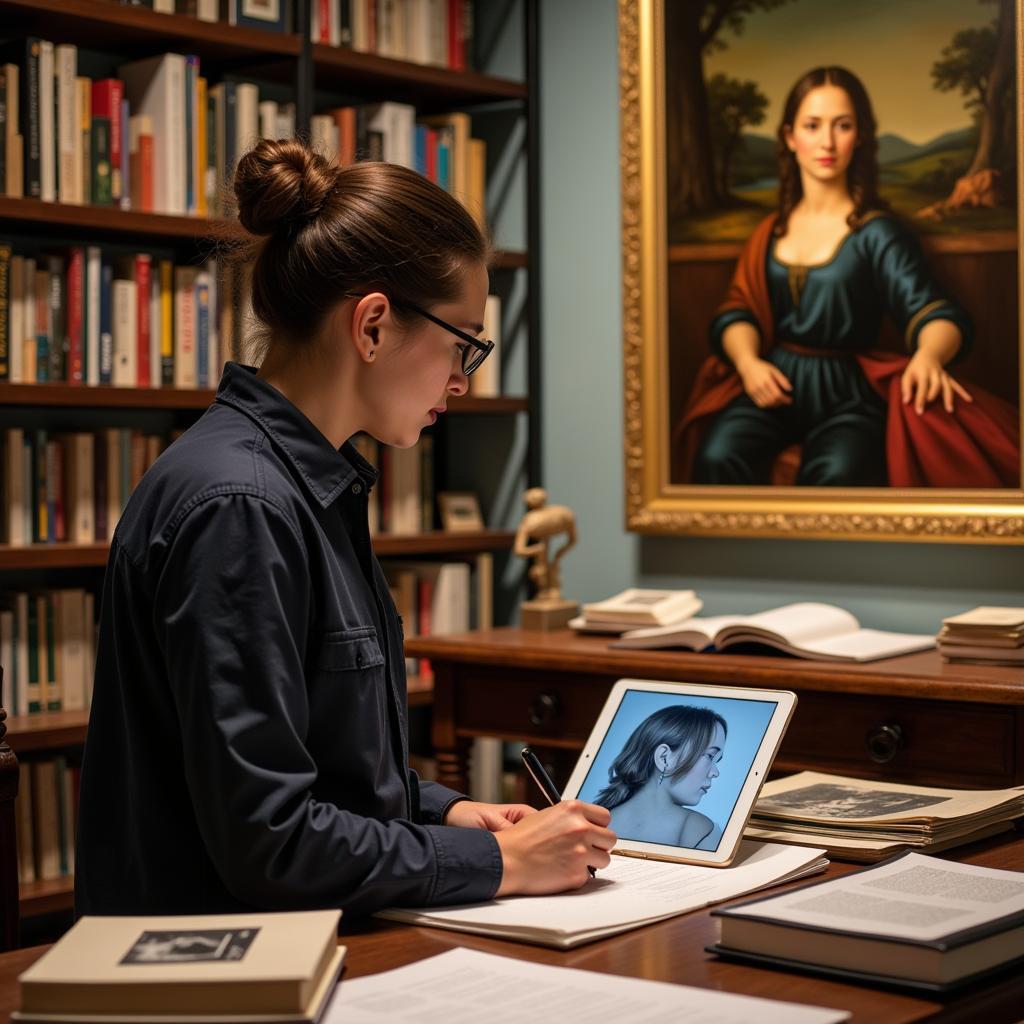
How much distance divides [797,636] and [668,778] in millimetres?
1223

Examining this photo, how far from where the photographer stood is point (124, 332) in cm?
315

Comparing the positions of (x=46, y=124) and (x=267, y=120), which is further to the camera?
(x=267, y=120)

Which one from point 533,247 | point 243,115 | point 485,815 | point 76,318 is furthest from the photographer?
point 533,247

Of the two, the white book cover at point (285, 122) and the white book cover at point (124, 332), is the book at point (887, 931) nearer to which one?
the white book cover at point (124, 332)

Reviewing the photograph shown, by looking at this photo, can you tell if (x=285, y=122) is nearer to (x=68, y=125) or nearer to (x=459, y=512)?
(x=68, y=125)

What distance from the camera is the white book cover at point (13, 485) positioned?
9.93 feet

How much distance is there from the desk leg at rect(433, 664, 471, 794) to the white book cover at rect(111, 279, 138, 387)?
880 mm

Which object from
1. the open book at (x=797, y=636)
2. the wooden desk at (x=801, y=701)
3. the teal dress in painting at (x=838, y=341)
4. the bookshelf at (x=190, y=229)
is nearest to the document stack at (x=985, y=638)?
the wooden desk at (x=801, y=701)

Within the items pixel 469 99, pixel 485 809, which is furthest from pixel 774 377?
pixel 485 809

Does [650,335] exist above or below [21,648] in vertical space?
above

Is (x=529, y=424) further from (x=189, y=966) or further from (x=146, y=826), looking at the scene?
(x=189, y=966)

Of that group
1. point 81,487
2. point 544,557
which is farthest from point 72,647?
point 544,557

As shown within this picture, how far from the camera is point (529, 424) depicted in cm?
384

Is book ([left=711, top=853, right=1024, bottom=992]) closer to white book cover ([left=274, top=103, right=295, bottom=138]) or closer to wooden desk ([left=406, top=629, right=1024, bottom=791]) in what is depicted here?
wooden desk ([left=406, top=629, right=1024, bottom=791])
